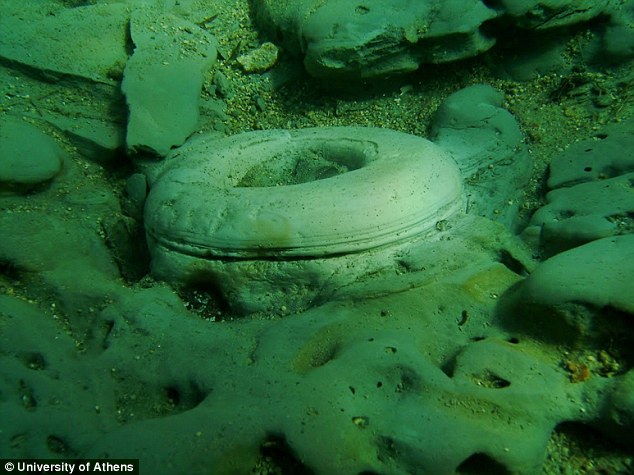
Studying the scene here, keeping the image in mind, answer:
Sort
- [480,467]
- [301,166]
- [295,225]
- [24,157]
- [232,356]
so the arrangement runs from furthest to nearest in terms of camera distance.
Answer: [301,166] < [24,157] < [295,225] < [232,356] < [480,467]

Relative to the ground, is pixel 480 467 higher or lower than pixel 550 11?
lower

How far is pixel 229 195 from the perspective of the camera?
9.14 ft

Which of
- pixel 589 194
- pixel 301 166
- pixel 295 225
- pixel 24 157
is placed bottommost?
pixel 24 157

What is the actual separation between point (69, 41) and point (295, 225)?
9.78ft

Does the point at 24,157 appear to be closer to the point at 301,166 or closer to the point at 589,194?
the point at 301,166

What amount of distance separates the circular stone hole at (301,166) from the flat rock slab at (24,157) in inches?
52.2

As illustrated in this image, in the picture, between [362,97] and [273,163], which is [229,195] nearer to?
[273,163]

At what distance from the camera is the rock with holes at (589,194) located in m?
2.65

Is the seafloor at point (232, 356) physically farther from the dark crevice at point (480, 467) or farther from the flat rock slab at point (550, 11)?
the flat rock slab at point (550, 11)

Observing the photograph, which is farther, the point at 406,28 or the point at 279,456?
the point at 406,28

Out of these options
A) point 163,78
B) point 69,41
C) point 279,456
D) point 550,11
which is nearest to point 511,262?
point 279,456

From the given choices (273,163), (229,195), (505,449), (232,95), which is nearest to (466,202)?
(273,163)

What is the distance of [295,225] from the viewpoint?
257cm

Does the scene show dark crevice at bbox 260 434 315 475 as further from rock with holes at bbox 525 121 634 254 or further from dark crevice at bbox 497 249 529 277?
rock with holes at bbox 525 121 634 254
